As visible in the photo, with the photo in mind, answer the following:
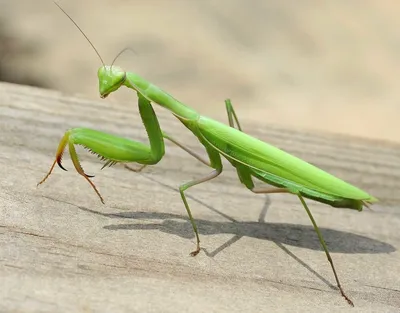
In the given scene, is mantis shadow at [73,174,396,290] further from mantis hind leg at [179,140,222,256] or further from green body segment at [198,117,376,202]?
green body segment at [198,117,376,202]

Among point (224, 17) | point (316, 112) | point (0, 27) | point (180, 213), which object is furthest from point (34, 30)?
point (180, 213)

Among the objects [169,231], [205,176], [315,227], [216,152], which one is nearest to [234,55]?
[216,152]

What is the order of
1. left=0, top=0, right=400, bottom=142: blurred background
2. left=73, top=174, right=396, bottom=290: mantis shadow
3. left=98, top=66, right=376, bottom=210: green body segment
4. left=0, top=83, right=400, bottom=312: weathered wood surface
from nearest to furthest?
left=0, top=83, right=400, bottom=312: weathered wood surface → left=73, top=174, right=396, bottom=290: mantis shadow → left=98, top=66, right=376, bottom=210: green body segment → left=0, top=0, right=400, bottom=142: blurred background

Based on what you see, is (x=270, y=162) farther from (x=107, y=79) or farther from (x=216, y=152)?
(x=107, y=79)

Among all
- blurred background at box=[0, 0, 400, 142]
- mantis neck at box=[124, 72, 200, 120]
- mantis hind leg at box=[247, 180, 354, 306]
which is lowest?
blurred background at box=[0, 0, 400, 142]

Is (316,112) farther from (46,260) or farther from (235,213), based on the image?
(46,260)

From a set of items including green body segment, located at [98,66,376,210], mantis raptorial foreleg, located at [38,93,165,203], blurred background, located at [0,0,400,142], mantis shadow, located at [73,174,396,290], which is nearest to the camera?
mantis shadow, located at [73,174,396,290]

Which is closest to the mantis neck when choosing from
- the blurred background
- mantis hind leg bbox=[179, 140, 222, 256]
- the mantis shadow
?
mantis hind leg bbox=[179, 140, 222, 256]
